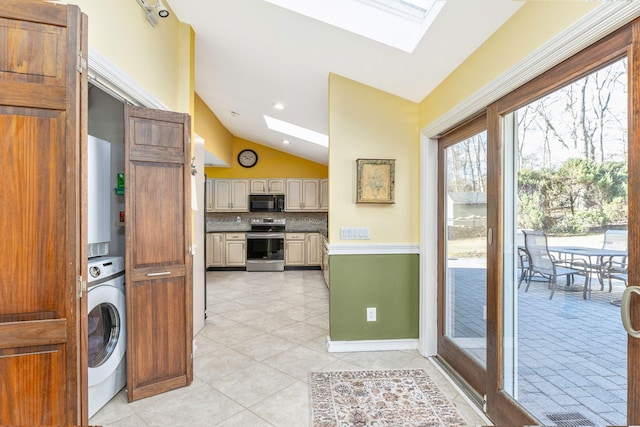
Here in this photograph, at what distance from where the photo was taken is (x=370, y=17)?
2066 millimetres

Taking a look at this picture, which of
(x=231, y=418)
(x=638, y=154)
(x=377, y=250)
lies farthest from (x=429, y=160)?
(x=231, y=418)

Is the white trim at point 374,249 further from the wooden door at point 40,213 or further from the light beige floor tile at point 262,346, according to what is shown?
the wooden door at point 40,213

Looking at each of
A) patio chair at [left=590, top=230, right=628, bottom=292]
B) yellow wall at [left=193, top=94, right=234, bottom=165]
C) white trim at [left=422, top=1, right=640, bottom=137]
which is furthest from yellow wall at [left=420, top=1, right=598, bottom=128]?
yellow wall at [left=193, top=94, right=234, bottom=165]

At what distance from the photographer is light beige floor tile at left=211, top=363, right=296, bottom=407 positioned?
2133mm

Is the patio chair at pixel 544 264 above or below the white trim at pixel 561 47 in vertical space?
below

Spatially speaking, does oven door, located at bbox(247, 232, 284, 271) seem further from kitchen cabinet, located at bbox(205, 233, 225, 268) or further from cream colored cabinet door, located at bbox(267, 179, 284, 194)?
cream colored cabinet door, located at bbox(267, 179, 284, 194)

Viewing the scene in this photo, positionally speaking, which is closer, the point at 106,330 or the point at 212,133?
the point at 106,330

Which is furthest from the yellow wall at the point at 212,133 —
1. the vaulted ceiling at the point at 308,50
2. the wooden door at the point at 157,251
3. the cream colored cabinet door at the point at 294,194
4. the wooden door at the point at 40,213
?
the wooden door at the point at 40,213

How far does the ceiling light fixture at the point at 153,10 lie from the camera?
211 centimetres

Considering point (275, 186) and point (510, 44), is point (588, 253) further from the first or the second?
point (275, 186)

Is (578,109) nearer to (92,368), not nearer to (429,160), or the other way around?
(429,160)

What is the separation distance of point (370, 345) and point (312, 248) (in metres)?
3.93

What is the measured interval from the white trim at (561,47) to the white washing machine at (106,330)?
2573mm

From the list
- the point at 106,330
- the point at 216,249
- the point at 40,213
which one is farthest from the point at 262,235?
the point at 40,213
